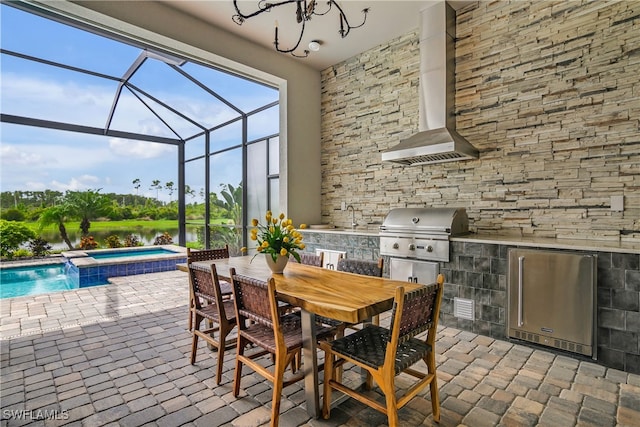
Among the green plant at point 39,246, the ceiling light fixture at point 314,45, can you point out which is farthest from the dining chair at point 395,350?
the green plant at point 39,246

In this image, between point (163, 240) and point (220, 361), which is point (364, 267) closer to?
point (220, 361)

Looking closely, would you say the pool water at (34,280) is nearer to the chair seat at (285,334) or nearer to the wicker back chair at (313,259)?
the wicker back chair at (313,259)

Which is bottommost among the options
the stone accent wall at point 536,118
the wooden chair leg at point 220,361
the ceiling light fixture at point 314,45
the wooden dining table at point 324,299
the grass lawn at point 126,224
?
the wooden chair leg at point 220,361

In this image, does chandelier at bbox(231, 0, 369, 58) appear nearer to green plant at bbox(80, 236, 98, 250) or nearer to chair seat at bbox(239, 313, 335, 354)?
chair seat at bbox(239, 313, 335, 354)

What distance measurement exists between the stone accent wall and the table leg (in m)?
2.62

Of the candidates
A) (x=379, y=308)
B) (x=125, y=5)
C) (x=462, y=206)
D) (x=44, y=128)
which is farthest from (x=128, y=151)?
(x=379, y=308)

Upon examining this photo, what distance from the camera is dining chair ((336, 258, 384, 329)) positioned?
93.7 inches

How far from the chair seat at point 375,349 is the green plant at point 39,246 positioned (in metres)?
8.76

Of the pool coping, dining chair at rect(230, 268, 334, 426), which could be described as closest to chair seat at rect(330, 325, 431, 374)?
dining chair at rect(230, 268, 334, 426)

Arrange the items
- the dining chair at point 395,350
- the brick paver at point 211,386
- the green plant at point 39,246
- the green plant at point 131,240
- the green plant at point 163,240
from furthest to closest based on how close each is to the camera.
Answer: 1. the green plant at point 163,240
2. the green plant at point 131,240
3. the green plant at point 39,246
4. the brick paver at point 211,386
5. the dining chair at point 395,350

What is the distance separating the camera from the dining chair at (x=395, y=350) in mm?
1442

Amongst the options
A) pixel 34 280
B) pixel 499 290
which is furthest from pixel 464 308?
→ pixel 34 280

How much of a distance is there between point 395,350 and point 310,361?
55 centimetres

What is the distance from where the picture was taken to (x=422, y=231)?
10.9 ft
